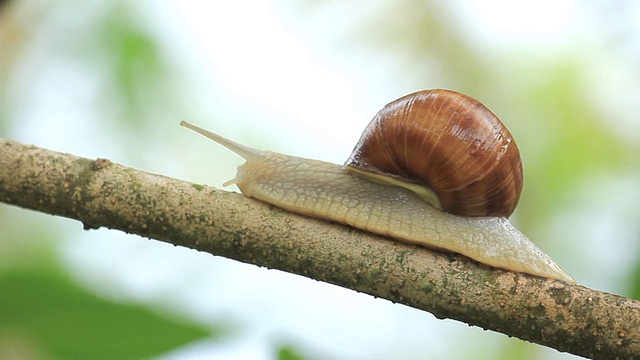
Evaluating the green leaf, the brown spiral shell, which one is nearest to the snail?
the brown spiral shell

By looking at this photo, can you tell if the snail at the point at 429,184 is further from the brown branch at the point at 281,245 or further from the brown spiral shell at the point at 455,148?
the brown branch at the point at 281,245

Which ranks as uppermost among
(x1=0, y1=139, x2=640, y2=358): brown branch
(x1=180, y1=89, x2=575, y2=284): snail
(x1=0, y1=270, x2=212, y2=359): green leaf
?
(x1=180, y1=89, x2=575, y2=284): snail

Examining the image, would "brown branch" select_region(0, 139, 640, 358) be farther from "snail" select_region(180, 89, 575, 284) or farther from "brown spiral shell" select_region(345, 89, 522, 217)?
"brown spiral shell" select_region(345, 89, 522, 217)

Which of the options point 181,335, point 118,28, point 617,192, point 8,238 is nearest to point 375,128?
point 181,335

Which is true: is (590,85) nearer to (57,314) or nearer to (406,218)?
(406,218)

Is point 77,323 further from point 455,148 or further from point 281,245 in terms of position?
point 455,148

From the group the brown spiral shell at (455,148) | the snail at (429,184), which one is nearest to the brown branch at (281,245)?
the snail at (429,184)
